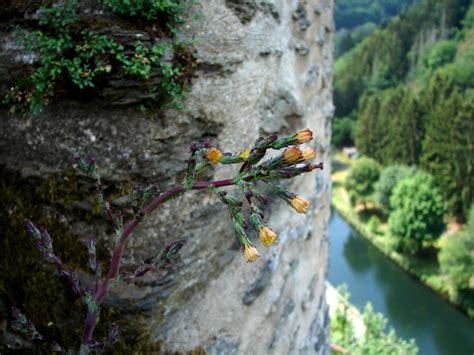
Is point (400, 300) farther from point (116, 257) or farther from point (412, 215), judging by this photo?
point (116, 257)

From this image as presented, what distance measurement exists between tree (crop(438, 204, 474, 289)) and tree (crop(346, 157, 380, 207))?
7946 mm

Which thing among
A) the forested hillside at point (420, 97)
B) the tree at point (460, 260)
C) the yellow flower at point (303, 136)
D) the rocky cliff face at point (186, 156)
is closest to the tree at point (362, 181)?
the forested hillside at point (420, 97)

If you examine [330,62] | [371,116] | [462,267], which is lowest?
[330,62]

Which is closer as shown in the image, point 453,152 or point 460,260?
point 460,260

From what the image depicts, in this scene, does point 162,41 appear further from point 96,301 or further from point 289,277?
point 289,277

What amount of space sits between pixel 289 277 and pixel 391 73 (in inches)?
1748

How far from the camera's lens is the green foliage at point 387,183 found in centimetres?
2292

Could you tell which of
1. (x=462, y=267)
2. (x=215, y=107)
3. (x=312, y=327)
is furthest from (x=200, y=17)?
(x=462, y=267)

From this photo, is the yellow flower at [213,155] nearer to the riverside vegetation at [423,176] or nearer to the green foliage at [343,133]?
the riverside vegetation at [423,176]

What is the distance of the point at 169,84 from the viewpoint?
1771 millimetres

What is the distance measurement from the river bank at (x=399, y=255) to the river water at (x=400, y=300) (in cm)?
24

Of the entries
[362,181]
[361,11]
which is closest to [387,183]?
[362,181]

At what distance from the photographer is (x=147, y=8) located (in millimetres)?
1765

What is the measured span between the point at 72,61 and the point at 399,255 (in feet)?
65.1
